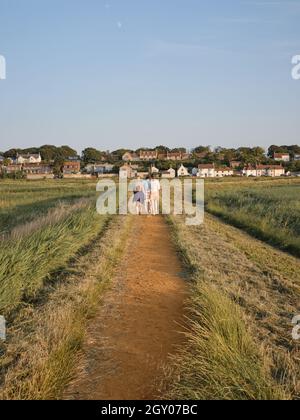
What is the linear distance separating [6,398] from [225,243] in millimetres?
9381

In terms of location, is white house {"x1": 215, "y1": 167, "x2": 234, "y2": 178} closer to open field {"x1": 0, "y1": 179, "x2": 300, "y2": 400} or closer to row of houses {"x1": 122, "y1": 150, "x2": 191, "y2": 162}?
row of houses {"x1": 122, "y1": 150, "x2": 191, "y2": 162}

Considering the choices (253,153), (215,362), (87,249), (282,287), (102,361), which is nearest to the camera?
(215,362)

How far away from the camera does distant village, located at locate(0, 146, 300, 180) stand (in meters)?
99.3

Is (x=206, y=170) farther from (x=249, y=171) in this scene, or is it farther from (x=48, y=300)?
(x=48, y=300)

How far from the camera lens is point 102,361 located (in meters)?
4.44

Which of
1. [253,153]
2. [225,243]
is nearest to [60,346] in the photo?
[225,243]

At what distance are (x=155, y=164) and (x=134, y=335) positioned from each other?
10897cm

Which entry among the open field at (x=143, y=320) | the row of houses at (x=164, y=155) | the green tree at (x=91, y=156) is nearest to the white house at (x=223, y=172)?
the row of houses at (x=164, y=155)

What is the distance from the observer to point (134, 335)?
5.09 metres

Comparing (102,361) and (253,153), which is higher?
(253,153)

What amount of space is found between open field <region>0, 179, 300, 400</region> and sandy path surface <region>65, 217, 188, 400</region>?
0.01m

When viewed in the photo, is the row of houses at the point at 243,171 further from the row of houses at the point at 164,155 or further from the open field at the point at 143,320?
the open field at the point at 143,320
